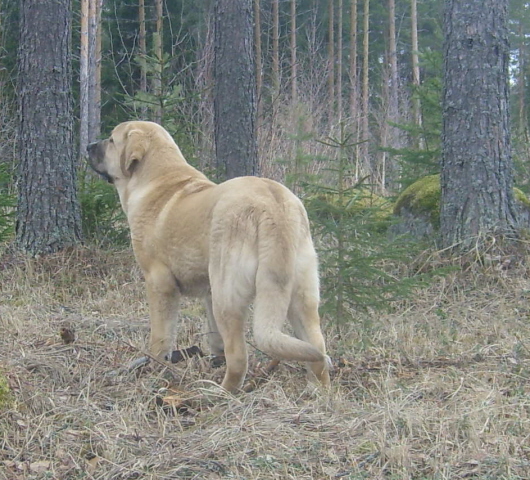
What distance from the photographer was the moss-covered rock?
8016 millimetres

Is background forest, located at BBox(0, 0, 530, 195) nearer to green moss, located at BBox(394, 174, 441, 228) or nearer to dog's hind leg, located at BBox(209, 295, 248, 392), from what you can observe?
green moss, located at BBox(394, 174, 441, 228)

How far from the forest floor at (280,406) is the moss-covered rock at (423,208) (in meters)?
1.85

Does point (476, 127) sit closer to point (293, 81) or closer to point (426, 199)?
point (426, 199)

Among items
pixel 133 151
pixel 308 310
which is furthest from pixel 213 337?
pixel 133 151

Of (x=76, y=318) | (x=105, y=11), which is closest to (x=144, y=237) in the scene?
(x=76, y=318)

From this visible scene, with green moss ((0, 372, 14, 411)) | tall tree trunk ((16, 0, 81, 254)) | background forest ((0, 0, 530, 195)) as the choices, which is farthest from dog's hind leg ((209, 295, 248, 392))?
tall tree trunk ((16, 0, 81, 254))

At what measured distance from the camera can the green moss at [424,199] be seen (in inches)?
324

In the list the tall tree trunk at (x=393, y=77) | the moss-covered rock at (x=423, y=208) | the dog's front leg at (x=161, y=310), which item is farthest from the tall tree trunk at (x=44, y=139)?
the tall tree trunk at (x=393, y=77)

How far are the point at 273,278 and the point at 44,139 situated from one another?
16.4ft

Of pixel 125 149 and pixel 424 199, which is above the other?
pixel 125 149

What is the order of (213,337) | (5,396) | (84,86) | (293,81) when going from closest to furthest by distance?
(5,396), (213,337), (84,86), (293,81)

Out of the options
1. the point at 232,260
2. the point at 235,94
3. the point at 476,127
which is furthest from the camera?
the point at 235,94

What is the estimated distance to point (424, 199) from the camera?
8.37 metres

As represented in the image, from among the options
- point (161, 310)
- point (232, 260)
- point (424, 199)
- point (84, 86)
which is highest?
point (84, 86)
